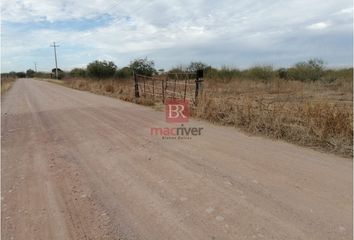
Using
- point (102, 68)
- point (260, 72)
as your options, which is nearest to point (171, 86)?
point (260, 72)

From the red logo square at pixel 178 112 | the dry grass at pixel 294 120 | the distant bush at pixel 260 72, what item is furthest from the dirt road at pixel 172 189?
the distant bush at pixel 260 72

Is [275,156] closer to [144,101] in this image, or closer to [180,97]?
[180,97]

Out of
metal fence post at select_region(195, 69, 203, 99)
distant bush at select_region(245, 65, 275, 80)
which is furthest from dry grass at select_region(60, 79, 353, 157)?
distant bush at select_region(245, 65, 275, 80)

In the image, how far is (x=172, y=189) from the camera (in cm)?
454

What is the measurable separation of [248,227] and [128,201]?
1559 mm

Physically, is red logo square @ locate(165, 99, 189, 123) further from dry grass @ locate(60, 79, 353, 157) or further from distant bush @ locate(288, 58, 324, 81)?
distant bush @ locate(288, 58, 324, 81)

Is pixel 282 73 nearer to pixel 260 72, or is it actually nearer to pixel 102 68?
pixel 260 72

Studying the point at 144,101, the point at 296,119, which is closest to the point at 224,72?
the point at 144,101

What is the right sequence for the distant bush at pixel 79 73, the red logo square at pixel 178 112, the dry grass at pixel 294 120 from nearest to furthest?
1. the dry grass at pixel 294 120
2. the red logo square at pixel 178 112
3. the distant bush at pixel 79 73

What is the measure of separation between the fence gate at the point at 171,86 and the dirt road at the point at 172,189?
5.01 m

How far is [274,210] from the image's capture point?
12.5ft

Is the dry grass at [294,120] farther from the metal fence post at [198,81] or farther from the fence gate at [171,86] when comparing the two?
the fence gate at [171,86]

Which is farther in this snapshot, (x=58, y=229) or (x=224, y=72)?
(x=224, y=72)

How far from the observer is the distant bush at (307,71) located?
112 feet
